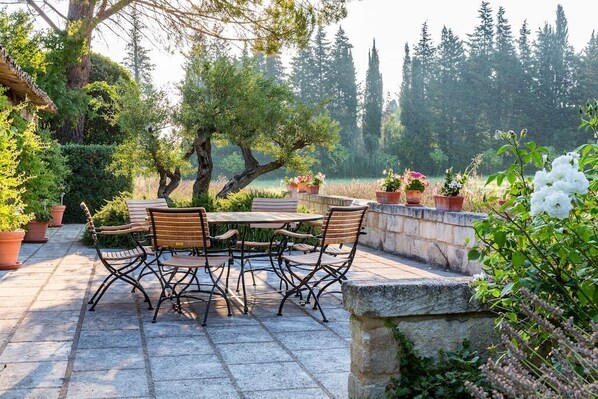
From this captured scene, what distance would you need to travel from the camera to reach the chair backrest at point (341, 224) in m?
5.15

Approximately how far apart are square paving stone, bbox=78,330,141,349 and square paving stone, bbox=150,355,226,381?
420 mm

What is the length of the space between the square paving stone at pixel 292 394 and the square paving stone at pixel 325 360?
0.98ft

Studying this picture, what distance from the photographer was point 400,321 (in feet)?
9.36

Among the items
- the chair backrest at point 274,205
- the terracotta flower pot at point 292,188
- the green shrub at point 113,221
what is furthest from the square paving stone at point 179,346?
the terracotta flower pot at point 292,188

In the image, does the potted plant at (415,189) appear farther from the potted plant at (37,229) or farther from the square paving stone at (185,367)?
the potted plant at (37,229)

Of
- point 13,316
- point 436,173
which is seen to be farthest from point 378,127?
point 13,316

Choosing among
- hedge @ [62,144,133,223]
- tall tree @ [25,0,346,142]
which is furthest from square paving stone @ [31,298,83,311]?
hedge @ [62,144,133,223]

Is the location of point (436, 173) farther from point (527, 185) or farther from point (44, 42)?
point (527, 185)

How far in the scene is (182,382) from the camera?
3.42 m

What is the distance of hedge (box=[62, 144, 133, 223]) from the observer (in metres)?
14.6

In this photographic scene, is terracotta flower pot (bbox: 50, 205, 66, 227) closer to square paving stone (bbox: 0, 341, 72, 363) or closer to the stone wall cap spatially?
square paving stone (bbox: 0, 341, 72, 363)

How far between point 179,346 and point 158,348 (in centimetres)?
13

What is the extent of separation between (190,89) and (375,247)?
3841 mm

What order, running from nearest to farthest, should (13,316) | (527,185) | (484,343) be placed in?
(527,185) < (484,343) < (13,316)
